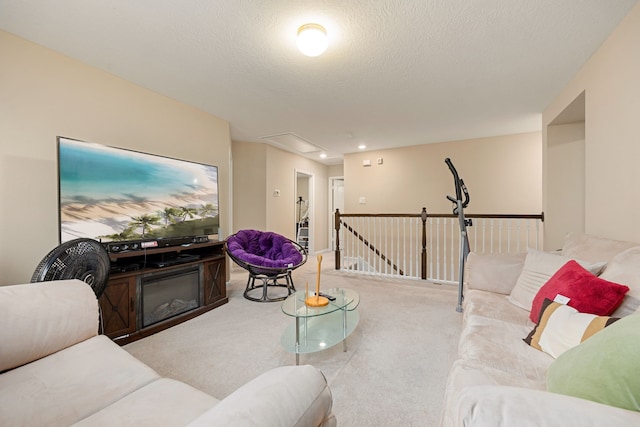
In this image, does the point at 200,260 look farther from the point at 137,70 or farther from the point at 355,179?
the point at 355,179

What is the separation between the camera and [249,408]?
0.54m

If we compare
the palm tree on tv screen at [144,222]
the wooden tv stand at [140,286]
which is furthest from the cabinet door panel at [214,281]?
the palm tree on tv screen at [144,222]

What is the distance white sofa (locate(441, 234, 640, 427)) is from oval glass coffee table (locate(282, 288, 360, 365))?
32.5 inches

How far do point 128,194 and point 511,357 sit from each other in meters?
3.02

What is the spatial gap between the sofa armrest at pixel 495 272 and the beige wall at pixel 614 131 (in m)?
0.65

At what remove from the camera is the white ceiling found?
162cm

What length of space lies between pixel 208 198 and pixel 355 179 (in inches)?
133

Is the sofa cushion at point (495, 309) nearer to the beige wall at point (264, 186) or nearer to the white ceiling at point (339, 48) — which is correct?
the white ceiling at point (339, 48)

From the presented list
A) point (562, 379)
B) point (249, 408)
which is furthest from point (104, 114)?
point (562, 379)

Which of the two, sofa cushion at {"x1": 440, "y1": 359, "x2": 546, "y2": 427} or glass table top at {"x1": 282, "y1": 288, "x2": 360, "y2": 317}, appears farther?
glass table top at {"x1": 282, "y1": 288, "x2": 360, "y2": 317}

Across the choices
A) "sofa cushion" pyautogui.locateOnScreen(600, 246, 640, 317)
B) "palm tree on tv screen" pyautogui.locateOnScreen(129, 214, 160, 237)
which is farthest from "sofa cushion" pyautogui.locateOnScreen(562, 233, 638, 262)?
"palm tree on tv screen" pyautogui.locateOnScreen(129, 214, 160, 237)

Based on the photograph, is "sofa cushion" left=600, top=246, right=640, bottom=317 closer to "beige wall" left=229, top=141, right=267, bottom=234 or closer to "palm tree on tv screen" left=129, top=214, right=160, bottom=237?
"palm tree on tv screen" left=129, top=214, right=160, bottom=237

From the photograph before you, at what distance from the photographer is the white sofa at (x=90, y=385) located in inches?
23.3

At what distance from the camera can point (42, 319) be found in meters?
1.12
